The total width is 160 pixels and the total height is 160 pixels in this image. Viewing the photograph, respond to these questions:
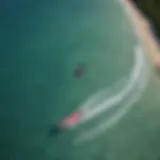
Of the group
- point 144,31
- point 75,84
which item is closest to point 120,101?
point 75,84

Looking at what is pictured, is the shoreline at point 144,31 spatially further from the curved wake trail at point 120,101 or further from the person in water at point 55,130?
the person in water at point 55,130

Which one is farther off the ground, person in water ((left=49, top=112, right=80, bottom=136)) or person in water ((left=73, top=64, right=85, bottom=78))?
person in water ((left=73, top=64, right=85, bottom=78))

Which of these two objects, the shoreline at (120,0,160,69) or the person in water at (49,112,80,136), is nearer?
the person in water at (49,112,80,136)

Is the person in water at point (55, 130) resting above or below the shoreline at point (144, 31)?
below

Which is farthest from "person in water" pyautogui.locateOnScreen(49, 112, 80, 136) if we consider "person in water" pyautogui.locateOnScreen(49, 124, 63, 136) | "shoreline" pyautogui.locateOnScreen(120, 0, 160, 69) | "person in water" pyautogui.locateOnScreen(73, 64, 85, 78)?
"shoreline" pyautogui.locateOnScreen(120, 0, 160, 69)

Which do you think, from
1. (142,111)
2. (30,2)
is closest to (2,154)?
(142,111)

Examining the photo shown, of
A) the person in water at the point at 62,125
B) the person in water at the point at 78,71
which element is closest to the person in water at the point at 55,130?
the person in water at the point at 62,125

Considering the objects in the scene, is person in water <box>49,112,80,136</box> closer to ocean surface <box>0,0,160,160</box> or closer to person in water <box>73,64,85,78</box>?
ocean surface <box>0,0,160,160</box>

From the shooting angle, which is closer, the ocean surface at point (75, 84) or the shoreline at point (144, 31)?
the ocean surface at point (75, 84)

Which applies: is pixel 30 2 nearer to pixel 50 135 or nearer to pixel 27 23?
pixel 27 23
